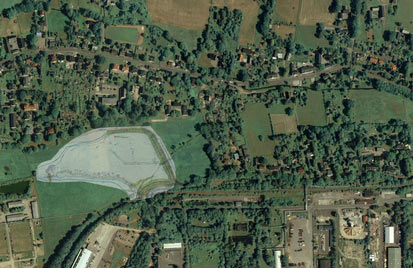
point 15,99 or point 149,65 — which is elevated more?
point 149,65

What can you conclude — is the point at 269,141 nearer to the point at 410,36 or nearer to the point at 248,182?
the point at 248,182

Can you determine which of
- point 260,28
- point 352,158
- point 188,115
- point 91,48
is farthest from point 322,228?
point 91,48

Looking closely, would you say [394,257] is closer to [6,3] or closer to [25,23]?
[25,23]

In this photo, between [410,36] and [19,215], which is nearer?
[19,215]

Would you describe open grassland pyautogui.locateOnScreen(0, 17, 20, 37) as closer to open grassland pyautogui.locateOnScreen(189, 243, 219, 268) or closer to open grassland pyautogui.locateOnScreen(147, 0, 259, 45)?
open grassland pyautogui.locateOnScreen(147, 0, 259, 45)

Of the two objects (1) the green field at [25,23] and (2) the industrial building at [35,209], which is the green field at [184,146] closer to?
(2) the industrial building at [35,209]

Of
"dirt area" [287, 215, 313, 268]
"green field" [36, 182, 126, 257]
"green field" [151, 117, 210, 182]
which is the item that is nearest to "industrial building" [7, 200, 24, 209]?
"green field" [36, 182, 126, 257]
